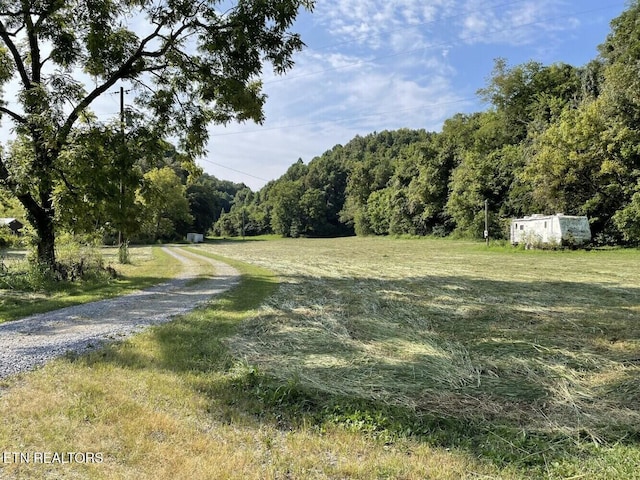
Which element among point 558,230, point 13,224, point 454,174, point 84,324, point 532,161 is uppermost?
point 454,174

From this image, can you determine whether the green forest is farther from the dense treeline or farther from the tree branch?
the tree branch

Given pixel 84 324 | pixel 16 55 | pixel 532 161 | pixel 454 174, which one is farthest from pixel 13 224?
pixel 532 161

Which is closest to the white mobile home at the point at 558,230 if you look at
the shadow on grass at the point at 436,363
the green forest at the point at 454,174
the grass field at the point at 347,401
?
the green forest at the point at 454,174

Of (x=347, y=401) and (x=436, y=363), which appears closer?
(x=347, y=401)

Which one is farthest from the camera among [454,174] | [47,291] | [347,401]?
[454,174]

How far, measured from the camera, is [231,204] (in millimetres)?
140375

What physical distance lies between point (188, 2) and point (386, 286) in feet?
35.2

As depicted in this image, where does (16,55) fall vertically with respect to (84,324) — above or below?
above

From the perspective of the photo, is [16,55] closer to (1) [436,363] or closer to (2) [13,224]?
(1) [436,363]

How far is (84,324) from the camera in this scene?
734 centimetres

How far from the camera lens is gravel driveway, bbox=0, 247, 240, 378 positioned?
17.9 feet

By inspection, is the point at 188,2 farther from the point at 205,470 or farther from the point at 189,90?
the point at 205,470

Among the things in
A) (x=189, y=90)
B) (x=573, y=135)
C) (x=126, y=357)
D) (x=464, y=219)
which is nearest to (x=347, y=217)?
(x=464, y=219)

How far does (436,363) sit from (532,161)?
32.1 metres
